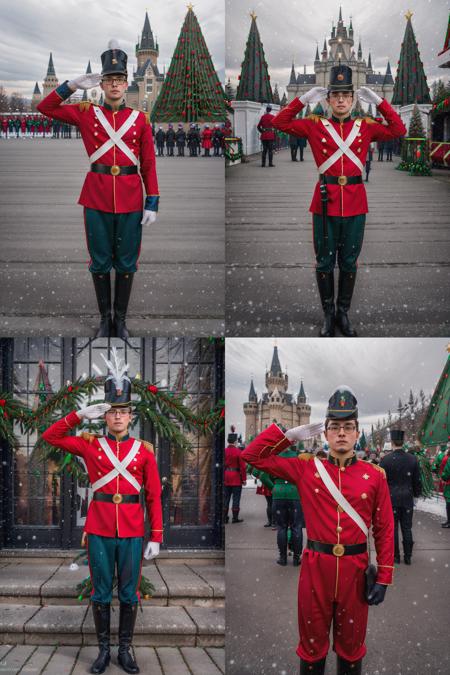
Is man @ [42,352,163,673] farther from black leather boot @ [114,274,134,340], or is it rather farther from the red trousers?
the red trousers

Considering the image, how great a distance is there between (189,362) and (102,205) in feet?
6.95

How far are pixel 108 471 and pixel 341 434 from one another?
1460 millimetres

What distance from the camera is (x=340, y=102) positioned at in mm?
4605

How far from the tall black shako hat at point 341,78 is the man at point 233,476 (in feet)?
7.35

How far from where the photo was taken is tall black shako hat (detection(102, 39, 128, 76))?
4574mm

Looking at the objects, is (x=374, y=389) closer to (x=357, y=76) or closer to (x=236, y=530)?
(x=236, y=530)

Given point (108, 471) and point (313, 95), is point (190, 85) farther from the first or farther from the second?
point (108, 471)

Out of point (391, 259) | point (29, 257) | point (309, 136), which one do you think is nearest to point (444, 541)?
→ point (391, 259)

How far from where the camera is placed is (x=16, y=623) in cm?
518

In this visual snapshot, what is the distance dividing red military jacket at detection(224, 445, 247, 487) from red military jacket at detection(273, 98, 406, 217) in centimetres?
161

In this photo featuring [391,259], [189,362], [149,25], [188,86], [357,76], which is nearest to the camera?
[357,76]

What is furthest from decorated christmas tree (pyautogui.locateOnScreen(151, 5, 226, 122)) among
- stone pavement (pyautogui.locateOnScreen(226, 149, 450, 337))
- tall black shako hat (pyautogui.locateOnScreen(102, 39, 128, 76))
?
tall black shako hat (pyautogui.locateOnScreen(102, 39, 128, 76))

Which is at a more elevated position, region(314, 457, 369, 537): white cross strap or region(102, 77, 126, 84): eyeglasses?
region(102, 77, 126, 84): eyeglasses

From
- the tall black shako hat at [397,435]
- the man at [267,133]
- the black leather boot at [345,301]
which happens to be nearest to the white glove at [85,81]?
the man at [267,133]
